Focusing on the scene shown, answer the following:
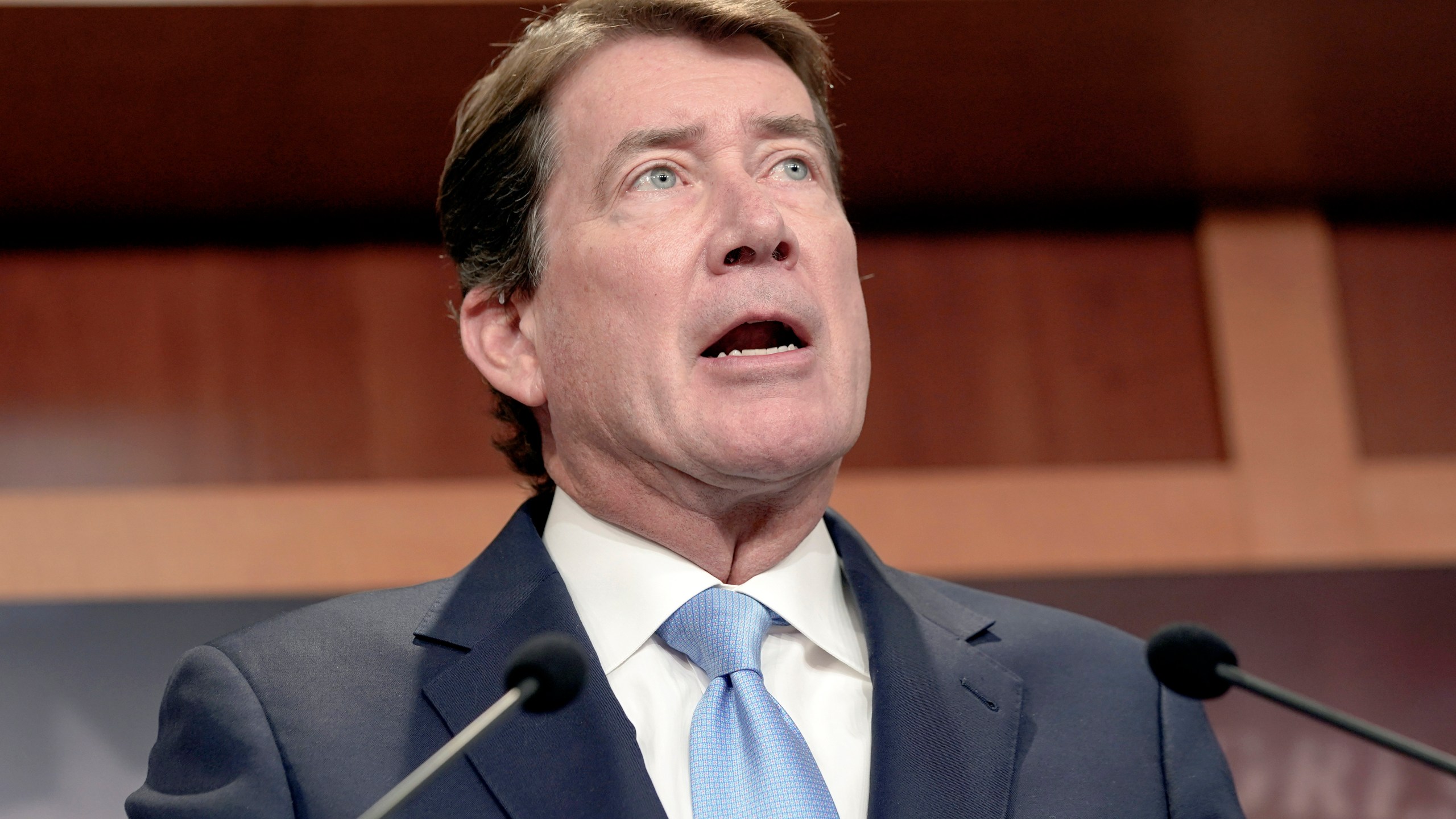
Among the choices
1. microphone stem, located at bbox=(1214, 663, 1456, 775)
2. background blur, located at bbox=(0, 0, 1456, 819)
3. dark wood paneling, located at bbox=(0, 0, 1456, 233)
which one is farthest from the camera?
background blur, located at bbox=(0, 0, 1456, 819)

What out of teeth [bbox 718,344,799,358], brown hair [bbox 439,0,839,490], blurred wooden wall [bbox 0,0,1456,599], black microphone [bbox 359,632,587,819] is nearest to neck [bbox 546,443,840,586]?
teeth [bbox 718,344,799,358]

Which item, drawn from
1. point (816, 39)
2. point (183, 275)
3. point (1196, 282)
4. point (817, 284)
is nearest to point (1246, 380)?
point (1196, 282)

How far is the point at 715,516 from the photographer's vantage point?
4.06 feet

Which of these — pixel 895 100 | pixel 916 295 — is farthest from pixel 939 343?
pixel 895 100

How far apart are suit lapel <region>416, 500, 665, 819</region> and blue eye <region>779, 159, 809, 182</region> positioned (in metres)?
0.43

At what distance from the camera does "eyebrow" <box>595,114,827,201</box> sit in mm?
1271

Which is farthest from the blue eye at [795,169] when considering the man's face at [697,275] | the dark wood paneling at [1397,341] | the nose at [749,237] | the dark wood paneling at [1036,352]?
the dark wood paneling at [1397,341]

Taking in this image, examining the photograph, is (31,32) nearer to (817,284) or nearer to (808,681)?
(817,284)

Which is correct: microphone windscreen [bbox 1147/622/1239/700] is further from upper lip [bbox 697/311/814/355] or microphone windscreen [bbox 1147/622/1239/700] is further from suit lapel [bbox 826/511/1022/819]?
upper lip [bbox 697/311/814/355]

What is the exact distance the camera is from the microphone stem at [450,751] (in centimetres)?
82

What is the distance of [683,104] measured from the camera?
129cm

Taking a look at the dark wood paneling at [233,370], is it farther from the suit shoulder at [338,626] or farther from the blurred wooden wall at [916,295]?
the suit shoulder at [338,626]

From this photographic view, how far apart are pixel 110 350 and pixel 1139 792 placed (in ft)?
5.76

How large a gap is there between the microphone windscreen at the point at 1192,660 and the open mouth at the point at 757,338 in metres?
0.45
